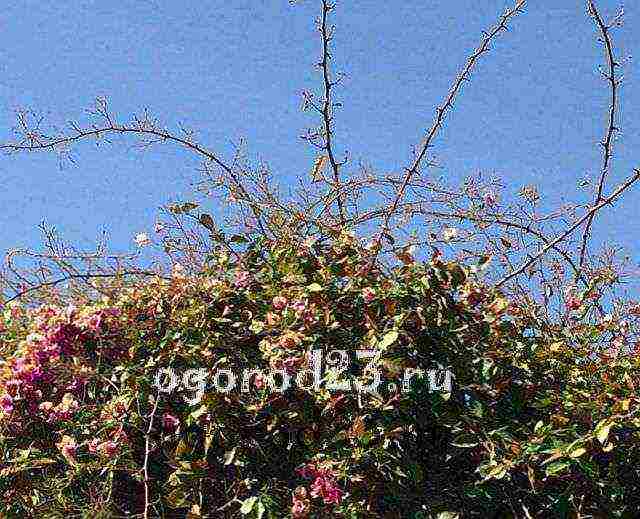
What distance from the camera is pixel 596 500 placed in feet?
8.27

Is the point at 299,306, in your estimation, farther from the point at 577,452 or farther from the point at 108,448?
the point at 577,452

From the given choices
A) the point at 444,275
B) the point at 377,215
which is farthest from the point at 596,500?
the point at 377,215

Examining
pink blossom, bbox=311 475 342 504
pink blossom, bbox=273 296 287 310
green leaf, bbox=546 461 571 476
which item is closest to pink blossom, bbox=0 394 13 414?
pink blossom, bbox=273 296 287 310

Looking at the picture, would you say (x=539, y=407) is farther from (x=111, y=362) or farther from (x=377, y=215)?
(x=111, y=362)

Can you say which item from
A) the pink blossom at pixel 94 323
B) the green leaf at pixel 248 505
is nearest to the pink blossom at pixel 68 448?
the pink blossom at pixel 94 323

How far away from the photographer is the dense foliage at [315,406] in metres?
2.48

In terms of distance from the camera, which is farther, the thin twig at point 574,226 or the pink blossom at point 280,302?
the thin twig at point 574,226

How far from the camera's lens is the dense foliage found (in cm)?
248

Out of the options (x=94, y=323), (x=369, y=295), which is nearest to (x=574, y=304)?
(x=369, y=295)

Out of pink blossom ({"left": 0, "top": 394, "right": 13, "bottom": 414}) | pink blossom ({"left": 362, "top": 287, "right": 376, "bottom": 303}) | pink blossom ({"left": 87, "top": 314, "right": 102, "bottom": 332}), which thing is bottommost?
pink blossom ({"left": 0, "top": 394, "right": 13, "bottom": 414})

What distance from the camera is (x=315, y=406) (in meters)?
2.62

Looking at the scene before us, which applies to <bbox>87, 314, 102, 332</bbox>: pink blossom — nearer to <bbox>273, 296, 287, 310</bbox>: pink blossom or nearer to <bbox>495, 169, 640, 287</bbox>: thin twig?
<bbox>273, 296, 287, 310</bbox>: pink blossom

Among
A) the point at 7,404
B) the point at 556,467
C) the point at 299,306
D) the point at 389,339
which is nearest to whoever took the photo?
the point at 556,467

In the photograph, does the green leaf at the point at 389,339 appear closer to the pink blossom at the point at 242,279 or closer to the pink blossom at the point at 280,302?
Answer: the pink blossom at the point at 280,302
